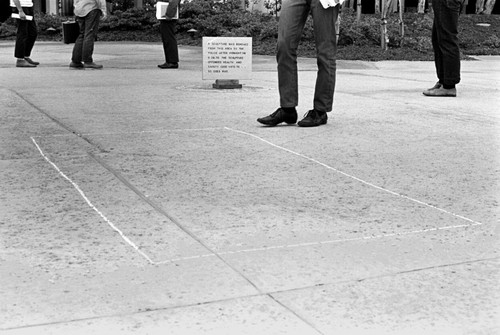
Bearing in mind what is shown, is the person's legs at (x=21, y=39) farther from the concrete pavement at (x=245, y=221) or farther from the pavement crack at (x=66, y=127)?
the concrete pavement at (x=245, y=221)

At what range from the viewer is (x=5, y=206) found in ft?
13.8

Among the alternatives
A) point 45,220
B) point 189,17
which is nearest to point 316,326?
point 45,220

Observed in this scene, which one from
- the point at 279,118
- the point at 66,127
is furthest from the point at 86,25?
the point at 279,118

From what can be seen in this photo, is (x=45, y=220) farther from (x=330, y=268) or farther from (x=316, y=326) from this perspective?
(x=316, y=326)

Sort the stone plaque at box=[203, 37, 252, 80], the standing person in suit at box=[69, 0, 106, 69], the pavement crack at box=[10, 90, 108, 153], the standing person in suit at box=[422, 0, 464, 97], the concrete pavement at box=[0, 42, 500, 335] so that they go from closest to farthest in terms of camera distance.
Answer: the concrete pavement at box=[0, 42, 500, 335]
the pavement crack at box=[10, 90, 108, 153]
the standing person in suit at box=[422, 0, 464, 97]
the stone plaque at box=[203, 37, 252, 80]
the standing person in suit at box=[69, 0, 106, 69]

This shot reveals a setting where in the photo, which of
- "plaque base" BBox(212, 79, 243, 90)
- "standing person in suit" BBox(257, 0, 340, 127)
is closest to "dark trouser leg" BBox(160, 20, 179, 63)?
"plaque base" BBox(212, 79, 243, 90)

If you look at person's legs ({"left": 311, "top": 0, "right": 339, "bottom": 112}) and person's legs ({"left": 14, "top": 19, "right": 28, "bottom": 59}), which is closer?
person's legs ({"left": 311, "top": 0, "right": 339, "bottom": 112})

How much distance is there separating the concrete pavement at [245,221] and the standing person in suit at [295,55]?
16cm

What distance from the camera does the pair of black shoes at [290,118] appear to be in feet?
22.1

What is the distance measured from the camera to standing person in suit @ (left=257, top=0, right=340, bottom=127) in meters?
6.75

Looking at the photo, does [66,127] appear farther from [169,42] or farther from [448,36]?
[169,42]

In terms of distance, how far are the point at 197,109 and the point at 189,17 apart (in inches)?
607

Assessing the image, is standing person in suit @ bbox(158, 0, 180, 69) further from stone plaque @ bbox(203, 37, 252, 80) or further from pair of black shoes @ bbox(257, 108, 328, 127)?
pair of black shoes @ bbox(257, 108, 328, 127)

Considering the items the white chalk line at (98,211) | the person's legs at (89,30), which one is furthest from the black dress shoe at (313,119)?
the person's legs at (89,30)
